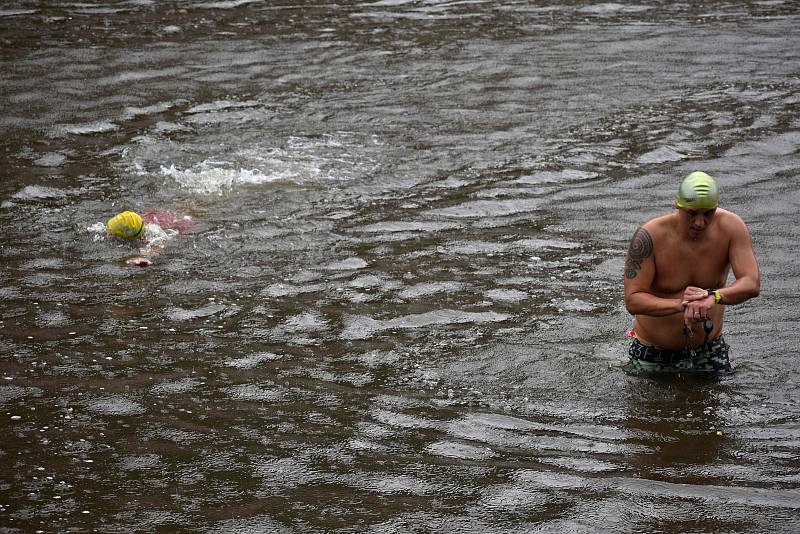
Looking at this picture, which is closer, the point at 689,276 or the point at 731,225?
the point at 731,225

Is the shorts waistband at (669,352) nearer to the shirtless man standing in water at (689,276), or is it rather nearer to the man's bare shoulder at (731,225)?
the shirtless man standing in water at (689,276)

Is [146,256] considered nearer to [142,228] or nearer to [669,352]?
[142,228]

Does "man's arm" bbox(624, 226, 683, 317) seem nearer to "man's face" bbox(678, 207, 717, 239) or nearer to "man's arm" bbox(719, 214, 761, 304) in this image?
"man's face" bbox(678, 207, 717, 239)

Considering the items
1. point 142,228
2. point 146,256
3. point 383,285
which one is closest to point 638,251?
point 383,285

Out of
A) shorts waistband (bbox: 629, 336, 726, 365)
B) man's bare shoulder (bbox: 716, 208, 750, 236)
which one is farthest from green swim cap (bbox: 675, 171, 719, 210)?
shorts waistband (bbox: 629, 336, 726, 365)

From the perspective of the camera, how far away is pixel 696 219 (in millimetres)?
6543

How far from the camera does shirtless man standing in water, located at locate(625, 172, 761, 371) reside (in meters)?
6.49

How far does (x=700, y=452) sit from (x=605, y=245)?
3.83 m

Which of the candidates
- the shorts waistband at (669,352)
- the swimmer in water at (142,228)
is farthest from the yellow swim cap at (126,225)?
the shorts waistband at (669,352)

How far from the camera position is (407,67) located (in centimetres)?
1641

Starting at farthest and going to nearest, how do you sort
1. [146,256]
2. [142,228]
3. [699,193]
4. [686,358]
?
[142,228] → [146,256] → [686,358] → [699,193]

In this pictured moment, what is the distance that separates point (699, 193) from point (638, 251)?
545mm

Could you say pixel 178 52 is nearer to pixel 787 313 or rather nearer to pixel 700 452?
pixel 787 313

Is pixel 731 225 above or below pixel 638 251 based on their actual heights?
above
